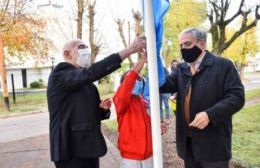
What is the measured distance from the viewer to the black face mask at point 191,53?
3635mm

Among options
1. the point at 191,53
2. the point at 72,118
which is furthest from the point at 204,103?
the point at 72,118

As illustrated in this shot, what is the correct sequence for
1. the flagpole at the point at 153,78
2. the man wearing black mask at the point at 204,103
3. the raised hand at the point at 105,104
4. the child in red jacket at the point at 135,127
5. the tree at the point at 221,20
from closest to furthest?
the flagpole at the point at 153,78 < the man wearing black mask at the point at 204,103 < the child in red jacket at the point at 135,127 < the raised hand at the point at 105,104 < the tree at the point at 221,20

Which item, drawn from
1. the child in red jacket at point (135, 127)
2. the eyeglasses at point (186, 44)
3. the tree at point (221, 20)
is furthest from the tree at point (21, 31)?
the eyeglasses at point (186, 44)

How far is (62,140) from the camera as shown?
Result: 3.58 meters

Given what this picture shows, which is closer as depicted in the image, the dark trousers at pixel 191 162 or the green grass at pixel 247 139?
the dark trousers at pixel 191 162

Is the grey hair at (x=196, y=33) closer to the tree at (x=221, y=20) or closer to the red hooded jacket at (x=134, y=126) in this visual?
the red hooded jacket at (x=134, y=126)

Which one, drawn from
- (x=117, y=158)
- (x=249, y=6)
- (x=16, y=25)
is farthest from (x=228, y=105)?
(x=16, y=25)

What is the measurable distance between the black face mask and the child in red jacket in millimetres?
463

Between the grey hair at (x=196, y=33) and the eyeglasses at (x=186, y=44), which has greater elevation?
the grey hair at (x=196, y=33)

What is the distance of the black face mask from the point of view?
363 centimetres

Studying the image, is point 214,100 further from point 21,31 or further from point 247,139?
point 21,31

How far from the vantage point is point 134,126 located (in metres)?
3.75

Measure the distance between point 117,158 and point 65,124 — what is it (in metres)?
4.66

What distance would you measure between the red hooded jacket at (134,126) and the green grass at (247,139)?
332 cm
